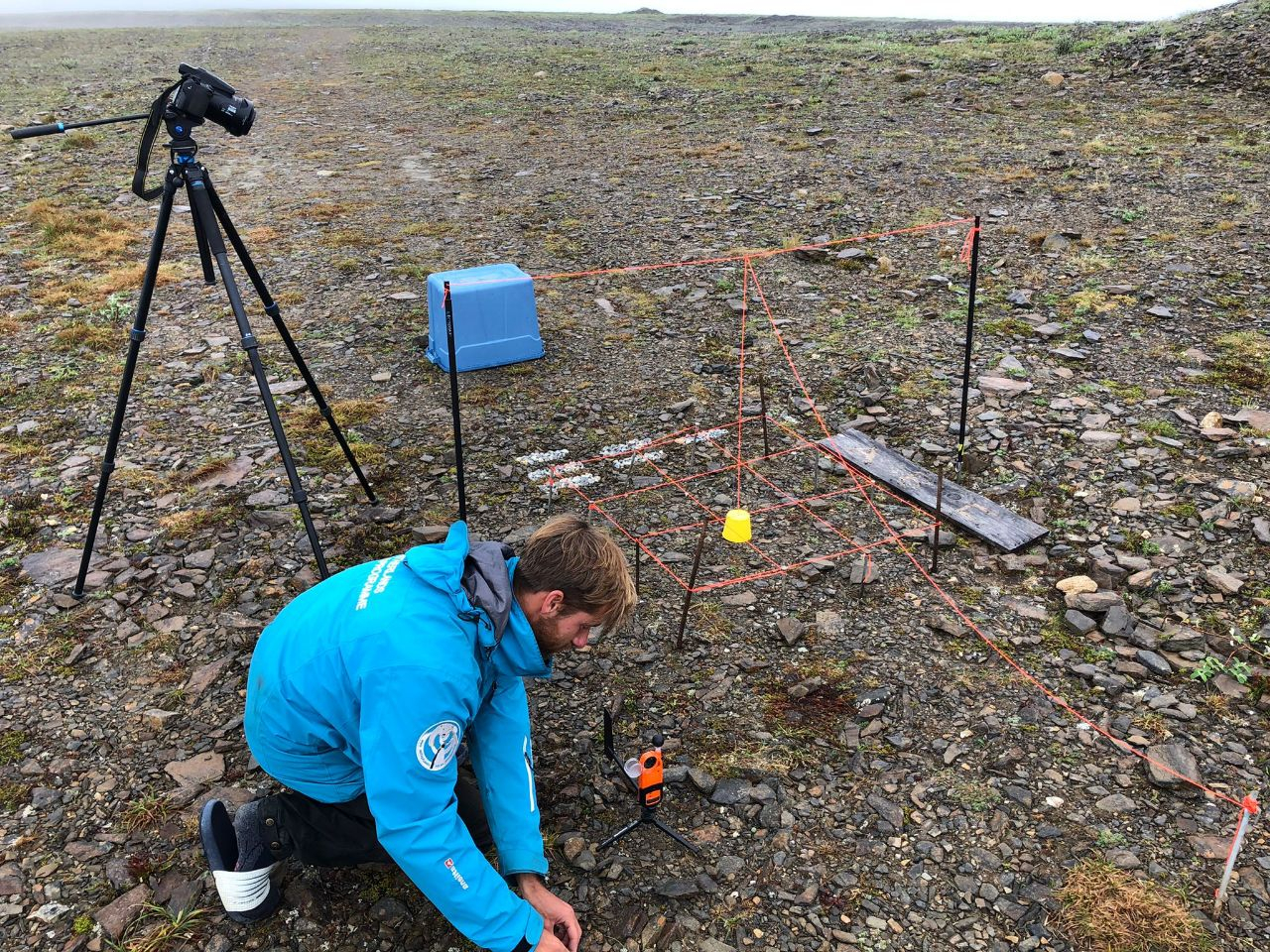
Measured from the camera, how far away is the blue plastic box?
7.35 meters

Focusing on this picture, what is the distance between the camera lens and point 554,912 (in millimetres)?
3107

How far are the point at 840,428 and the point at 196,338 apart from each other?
21.7 ft

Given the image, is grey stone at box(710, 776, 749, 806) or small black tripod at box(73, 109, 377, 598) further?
small black tripod at box(73, 109, 377, 598)

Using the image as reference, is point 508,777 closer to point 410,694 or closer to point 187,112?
point 410,694

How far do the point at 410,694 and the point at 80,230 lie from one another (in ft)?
40.0

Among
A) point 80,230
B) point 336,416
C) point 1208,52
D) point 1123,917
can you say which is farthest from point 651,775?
point 1208,52

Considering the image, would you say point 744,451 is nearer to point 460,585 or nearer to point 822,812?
point 822,812

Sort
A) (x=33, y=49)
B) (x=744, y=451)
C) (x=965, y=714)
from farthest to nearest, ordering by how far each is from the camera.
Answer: (x=33, y=49) < (x=744, y=451) < (x=965, y=714)

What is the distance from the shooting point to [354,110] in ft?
66.8

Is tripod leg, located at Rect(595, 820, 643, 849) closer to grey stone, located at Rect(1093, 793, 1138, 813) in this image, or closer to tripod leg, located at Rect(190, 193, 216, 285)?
grey stone, located at Rect(1093, 793, 1138, 813)

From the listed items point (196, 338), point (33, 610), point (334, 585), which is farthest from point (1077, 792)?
point (196, 338)

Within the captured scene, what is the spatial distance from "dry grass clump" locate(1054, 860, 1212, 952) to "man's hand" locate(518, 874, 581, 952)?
195cm

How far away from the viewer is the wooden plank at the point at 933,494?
5.54m

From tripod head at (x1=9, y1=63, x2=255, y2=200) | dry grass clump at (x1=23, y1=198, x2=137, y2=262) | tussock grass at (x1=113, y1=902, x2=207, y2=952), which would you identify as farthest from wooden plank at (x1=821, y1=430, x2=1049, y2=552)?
dry grass clump at (x1=23, y1=198, x2=137, y2=262)
